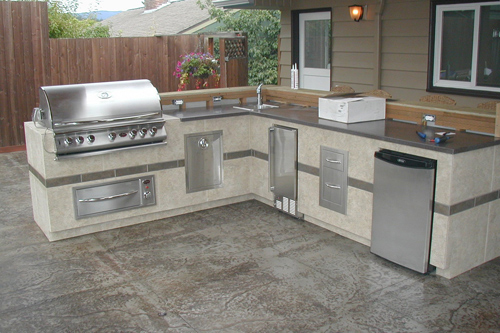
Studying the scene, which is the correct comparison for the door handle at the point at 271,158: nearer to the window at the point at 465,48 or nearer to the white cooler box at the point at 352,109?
the white cooler box at the point at 352,109

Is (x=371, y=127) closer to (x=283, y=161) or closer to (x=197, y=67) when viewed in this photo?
(x=283, y=161)

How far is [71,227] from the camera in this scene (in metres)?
4.70

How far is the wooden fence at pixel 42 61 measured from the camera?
8117 millimetres

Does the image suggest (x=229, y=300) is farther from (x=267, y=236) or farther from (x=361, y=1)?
(x=361, y=1)

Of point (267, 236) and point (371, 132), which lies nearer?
point (371, 132)

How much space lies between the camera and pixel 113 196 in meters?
4.83

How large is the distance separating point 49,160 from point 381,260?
109 inches

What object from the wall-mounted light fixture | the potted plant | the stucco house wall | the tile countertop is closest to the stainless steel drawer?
the tile countertop

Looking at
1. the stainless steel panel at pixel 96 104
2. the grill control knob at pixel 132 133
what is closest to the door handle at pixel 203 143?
the stainless steel panel at pixel 96 104

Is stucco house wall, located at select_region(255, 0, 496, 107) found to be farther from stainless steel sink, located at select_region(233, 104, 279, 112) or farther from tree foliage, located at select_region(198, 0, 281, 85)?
tree foliage, located at select_region(198, 0, 281, 85)

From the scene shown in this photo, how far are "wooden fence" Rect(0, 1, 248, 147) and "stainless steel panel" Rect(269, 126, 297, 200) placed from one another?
393cm

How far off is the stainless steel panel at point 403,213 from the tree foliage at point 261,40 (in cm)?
790

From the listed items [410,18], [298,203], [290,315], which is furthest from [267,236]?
[410,18]

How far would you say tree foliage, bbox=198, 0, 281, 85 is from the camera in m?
11.8
